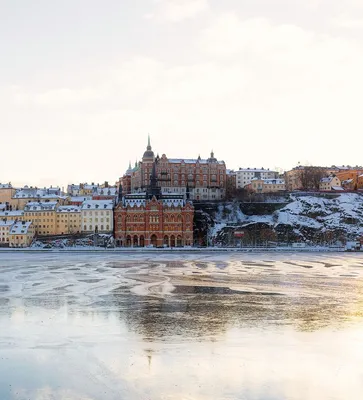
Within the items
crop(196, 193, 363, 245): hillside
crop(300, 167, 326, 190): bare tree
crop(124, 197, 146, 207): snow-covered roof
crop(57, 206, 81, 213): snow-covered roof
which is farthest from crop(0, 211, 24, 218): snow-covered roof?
crop(300, 167, 326, 190): bare tree

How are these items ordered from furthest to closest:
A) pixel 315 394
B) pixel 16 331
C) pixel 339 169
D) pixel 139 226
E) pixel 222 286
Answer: pixel 339 169 < pixel 139 226 < pixel 222 286 < pixel 16 331 < pixel 315 394

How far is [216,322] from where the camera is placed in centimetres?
2800

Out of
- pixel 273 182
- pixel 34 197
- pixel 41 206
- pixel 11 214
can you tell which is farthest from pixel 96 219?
pixel 273 182

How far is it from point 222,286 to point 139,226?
215 feet

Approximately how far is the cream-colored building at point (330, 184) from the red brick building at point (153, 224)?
4909 centimetres

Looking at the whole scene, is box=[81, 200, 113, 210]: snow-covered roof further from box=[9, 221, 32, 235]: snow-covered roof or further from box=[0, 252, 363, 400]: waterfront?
box=[0, 252, 363, 400]: waterfront

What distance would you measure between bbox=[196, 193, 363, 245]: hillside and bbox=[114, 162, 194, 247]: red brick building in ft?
18.8

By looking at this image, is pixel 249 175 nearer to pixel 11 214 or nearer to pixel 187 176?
pixel 187 176

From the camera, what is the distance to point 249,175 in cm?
16112

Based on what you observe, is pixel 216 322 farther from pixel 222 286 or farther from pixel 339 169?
A: pixel 339 169

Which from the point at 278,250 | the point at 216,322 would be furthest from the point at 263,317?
the point at 278,250

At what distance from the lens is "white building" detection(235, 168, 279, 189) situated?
160 meters

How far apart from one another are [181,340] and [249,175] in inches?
5484

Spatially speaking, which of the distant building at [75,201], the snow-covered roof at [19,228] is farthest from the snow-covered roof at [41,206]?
the distant building at [75,201]
